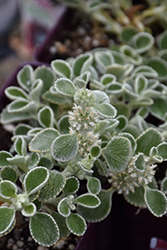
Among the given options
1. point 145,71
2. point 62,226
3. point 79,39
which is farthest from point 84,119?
point 79,39

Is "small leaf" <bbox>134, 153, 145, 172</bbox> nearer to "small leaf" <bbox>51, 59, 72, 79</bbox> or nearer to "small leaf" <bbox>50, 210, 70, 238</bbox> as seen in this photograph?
"small leaf" <bbox>50, 210, 70, 238</bbox>

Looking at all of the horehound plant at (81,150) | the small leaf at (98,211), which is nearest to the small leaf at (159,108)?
the horehound plant at (81,150)

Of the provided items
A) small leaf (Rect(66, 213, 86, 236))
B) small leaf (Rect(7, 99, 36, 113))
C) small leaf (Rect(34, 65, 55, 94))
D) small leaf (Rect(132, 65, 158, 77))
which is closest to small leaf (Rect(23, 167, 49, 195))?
small leaf (Rect(66, 213, 86, 236))

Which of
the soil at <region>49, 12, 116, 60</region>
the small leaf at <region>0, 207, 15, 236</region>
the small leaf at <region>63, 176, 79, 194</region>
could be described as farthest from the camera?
the soil at <region>49, 12, 116, 60</region>

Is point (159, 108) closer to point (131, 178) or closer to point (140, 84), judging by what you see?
point (140, 84)

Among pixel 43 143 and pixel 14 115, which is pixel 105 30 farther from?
pixel 43 143

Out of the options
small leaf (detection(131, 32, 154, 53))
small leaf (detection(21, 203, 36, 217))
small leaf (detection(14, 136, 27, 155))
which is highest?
small leaf (detection(131, 32, 154, 53))

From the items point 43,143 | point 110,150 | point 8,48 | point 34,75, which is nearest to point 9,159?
point 43,143

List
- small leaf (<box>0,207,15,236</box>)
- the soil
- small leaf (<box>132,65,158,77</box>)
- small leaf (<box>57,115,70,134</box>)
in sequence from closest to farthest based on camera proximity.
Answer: small leaf (<box>0,207,15,236</box>), small leaf (<box>57,115,70,134</box>), small leaf (<box>132,65,158,77</box>), the soil
